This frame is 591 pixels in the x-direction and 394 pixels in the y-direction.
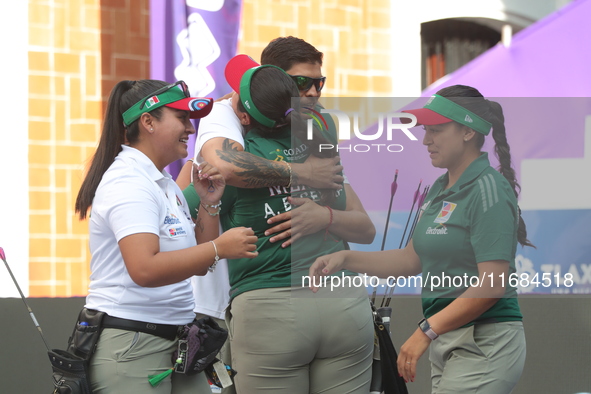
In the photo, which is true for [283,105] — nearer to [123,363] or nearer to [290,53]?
[290,53]

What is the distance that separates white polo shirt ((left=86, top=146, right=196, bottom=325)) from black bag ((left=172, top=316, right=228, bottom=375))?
0.06 m

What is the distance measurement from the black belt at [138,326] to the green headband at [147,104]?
0.67 metres

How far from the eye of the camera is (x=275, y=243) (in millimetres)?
2617

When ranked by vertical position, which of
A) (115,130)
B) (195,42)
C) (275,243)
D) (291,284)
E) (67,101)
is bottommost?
(291,284)

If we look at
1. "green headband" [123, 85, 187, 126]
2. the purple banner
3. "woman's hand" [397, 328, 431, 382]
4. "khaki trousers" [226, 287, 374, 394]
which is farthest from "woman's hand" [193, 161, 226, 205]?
the purple banner

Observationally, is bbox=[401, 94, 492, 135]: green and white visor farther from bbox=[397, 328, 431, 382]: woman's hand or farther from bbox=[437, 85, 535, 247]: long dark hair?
bbox=[397, 328, 431, 382]: woman's hand

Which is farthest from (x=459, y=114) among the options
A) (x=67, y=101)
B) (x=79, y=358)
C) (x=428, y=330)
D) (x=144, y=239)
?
(x=67, y=101)

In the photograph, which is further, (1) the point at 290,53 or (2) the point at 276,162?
(1) the point at 290,53

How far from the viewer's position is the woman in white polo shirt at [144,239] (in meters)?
2.28

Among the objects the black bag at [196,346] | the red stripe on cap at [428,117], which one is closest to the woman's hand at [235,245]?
the black bag at [196,346]

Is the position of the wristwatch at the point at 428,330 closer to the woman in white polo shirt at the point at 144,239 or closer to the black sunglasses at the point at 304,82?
the woman in white polo shirt at the point at 144,239

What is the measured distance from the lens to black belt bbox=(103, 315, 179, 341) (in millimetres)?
2346

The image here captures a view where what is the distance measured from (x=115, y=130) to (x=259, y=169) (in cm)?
52

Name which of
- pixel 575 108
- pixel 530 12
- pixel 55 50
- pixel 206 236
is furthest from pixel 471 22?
pixel 206 236
